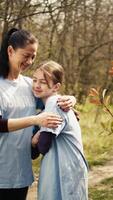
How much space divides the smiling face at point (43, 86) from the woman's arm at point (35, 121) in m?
0.18

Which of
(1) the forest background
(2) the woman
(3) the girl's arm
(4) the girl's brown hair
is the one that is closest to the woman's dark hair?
(2) the woman

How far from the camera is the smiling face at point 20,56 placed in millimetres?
2953

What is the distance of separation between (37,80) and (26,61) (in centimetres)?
12

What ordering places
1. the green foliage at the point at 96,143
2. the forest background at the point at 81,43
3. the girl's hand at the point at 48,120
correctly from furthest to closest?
the green foliage at the point at 96,143, the forest background at the point at 81,43, the girl's hand at the point at 48,120

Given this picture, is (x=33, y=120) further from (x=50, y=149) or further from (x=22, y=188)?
(x=22, y=188)

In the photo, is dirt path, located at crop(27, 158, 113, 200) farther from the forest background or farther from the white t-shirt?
the white t-shirt

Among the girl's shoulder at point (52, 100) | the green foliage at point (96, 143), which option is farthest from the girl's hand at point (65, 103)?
the green foliage at point (96, 143)

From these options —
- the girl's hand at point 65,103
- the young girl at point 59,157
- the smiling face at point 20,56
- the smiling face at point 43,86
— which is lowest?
the young girl at point 59,157

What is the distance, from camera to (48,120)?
2.77 metres

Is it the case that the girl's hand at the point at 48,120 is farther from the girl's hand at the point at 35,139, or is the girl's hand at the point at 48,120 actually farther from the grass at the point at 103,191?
the grass at the point at 103,191

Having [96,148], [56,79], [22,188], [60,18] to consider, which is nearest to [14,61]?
[56,79]

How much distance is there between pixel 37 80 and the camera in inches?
117

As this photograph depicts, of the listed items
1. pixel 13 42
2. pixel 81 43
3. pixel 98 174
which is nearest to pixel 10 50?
pixel 13 42

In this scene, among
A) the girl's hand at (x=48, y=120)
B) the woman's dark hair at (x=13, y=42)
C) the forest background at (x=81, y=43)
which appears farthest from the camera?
the forest background at (x=81, y=43)
